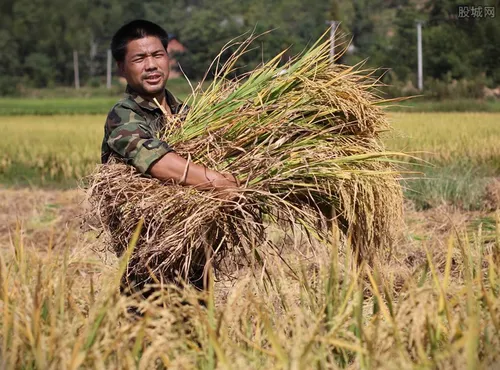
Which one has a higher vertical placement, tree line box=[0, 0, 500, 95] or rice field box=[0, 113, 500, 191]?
tree line box=[0, 0, 500, 95]

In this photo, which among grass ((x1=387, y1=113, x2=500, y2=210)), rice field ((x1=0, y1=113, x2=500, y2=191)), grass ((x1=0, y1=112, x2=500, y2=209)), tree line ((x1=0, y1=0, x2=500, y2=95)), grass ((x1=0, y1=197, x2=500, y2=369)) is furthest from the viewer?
tree line ((x1=0, y1=0, x2=500, y2=95))

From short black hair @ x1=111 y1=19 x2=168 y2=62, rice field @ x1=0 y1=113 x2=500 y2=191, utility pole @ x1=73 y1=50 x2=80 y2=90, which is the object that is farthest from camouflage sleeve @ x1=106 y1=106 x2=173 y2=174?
utility pole @ x1=73 y1=50 x2=80 y2=90

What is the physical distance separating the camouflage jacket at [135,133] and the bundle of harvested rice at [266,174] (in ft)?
0.21

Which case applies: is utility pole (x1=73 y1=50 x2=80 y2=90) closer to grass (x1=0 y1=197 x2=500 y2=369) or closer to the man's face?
the man's face

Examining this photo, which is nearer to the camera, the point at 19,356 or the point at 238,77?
the point at 19,356

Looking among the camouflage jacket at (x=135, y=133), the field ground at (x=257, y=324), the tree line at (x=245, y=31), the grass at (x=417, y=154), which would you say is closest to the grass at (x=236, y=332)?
the field ground at (x=257, y=324)

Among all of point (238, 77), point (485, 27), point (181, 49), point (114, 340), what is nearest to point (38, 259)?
point (114, 340)

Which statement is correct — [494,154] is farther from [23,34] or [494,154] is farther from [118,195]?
[23,34]

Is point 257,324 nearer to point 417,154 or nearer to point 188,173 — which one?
point 188,173

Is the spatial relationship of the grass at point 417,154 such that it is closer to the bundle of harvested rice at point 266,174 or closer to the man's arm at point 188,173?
the bundle of harvested rice at point 266,174

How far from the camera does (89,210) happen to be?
3.10 meters

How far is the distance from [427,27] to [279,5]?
29.6 metres

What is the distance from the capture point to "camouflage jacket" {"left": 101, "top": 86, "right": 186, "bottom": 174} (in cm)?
297

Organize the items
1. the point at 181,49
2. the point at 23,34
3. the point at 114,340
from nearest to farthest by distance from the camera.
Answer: the point at 114,340, the point at 23,34, the point at 181,49
